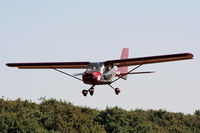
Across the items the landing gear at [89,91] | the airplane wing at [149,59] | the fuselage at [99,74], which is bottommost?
the landing gear at [89,91]

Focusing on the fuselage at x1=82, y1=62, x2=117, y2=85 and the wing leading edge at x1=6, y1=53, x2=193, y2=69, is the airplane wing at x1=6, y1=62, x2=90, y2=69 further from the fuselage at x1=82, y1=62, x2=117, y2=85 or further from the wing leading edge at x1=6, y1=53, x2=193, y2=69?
the fuselage at x1=82, y1=62, x2=117, y2=85

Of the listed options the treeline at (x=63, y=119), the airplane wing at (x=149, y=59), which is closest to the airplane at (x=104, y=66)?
the airplane wing at (x=149, y=59)

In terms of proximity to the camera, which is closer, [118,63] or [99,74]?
[99,74]

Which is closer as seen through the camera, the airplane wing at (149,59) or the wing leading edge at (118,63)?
the airplane wing at (149,59)

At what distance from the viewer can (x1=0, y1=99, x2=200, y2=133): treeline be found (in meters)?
50.1

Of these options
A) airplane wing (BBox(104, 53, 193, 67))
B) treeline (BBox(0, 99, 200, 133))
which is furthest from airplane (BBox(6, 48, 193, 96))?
treeline (BBox(0, 99, 200, 133))

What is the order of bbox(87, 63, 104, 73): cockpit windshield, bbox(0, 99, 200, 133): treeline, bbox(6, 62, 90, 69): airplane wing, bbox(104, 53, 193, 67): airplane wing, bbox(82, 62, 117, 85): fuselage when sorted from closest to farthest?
bbox(82, 62, 117, 85): fuselage
bbox(87, 63, 104, 73): cockpit windshield
bbox(104, 53, 193, 67): airplane wing
bbox(6, 62, 90, 69): airplane wing
bbox(0, 99, 200, 133): treeline

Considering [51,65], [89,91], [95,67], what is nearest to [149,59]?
[95,67]

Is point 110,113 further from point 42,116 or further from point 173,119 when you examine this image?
point 173,119

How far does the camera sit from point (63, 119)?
184 feet

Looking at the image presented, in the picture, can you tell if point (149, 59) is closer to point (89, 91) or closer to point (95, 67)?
point (95, 67)

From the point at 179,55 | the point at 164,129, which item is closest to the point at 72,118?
the point at 164,129

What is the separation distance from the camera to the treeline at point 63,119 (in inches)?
1973

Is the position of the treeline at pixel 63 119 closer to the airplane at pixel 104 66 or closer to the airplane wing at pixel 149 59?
the airplane at pixel 104 66
